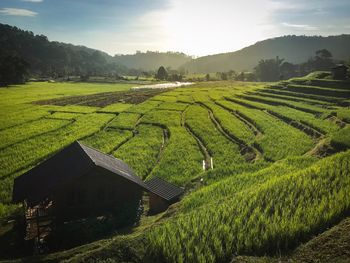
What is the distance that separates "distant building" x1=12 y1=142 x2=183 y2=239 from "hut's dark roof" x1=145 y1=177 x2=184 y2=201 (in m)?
0.05

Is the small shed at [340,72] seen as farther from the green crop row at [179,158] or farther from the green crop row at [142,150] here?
the green crop row at [142,150]

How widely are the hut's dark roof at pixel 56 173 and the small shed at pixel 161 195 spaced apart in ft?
2.39

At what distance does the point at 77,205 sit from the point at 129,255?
626cm

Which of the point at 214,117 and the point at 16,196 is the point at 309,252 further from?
the point at 214,117

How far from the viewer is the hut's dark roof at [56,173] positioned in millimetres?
13891

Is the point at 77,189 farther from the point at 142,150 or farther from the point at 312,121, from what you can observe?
the point at 312,121

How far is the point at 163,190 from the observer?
16516 mm

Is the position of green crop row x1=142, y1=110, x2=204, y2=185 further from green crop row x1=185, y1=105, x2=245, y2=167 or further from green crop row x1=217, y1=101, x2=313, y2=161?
green crop row x1=217, y1=101, x2=313, y2=161

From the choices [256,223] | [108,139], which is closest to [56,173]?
[256,223]

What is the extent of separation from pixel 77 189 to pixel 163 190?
415cm

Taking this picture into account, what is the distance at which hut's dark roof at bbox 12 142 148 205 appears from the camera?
45.6 ft

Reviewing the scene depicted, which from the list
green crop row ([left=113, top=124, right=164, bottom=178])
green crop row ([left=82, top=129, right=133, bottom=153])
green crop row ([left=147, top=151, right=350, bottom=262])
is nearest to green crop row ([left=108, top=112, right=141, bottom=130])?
green crop row ([left=82, top=129, right=133, bottom=153])

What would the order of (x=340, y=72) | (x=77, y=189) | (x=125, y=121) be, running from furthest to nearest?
(x=340, y=72) → (x=125, y=121) → (x=77, y=189)

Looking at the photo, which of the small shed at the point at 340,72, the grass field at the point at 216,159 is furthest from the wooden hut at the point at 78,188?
the small shed at the point at 340,72
